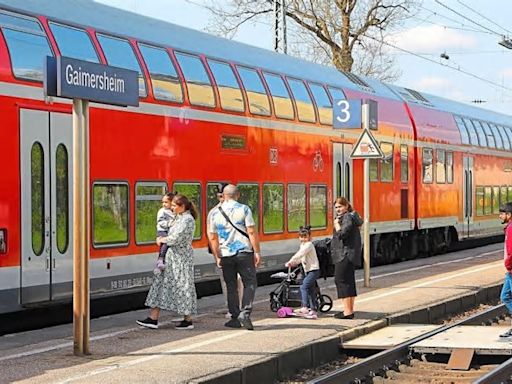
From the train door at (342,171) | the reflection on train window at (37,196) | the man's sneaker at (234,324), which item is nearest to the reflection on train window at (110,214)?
the reflection on train window at (37,196)

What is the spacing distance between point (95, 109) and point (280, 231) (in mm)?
5578

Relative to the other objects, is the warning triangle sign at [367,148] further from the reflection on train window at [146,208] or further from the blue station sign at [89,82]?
the blue station sign at [89,82]

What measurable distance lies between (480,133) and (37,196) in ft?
68.8

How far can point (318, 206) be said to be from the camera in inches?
728

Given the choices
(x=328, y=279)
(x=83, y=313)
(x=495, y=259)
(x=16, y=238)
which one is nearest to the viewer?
(x=83, y=313)

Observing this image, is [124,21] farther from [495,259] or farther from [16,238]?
[495,259]

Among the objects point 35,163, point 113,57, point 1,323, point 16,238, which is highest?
point 113,57

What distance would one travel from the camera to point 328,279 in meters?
18.1

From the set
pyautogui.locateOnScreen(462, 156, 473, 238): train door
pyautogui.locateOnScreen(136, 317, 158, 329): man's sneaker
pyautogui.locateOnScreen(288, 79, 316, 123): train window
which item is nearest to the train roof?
pyautogui.locateOnScreen(288, 79, 316, 123): train window

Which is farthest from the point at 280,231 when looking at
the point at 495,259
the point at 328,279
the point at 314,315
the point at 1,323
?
the point at 495,259

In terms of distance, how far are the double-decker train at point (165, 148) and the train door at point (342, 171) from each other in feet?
0.13

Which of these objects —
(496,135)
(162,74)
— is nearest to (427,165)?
(496,135)

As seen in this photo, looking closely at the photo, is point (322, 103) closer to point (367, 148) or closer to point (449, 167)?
point (367, 148)

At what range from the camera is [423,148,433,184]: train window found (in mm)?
24422
